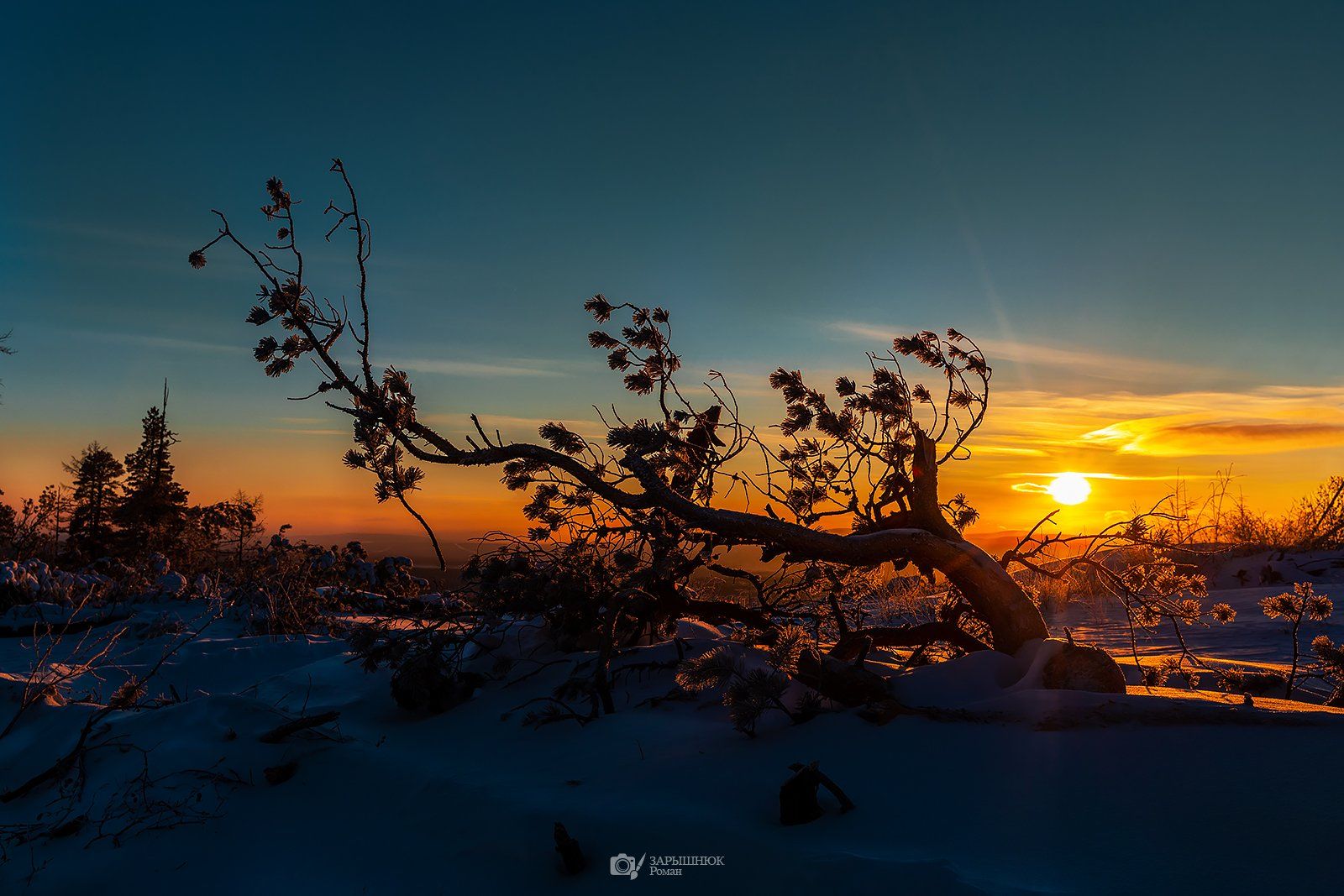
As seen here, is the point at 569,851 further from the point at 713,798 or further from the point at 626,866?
the point at 713,798

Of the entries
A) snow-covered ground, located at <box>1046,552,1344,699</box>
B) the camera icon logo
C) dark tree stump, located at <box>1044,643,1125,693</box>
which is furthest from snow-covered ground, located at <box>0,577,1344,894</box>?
snow-covered ground, located at <box>1046,552,1344,699</box>

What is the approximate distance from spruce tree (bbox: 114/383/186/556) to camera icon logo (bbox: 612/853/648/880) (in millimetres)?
24558

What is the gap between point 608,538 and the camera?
5.47m

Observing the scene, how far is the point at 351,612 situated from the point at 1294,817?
10.7 metres

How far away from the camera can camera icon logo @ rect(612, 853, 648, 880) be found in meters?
2.63

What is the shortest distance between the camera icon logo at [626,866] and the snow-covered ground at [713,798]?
3 cm

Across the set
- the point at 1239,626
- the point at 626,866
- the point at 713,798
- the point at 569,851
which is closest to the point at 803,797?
the point at 713,798

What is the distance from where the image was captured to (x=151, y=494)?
79.4ft

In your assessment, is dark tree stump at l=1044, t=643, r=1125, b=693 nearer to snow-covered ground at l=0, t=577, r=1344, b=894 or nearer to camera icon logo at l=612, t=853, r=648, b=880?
snow-covered ground at l=0, t=577, r=1344, b=894

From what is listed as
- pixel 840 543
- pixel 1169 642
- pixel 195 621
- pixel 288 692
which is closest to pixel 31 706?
pixel 288 692

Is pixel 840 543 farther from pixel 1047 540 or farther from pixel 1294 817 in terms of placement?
pixel 1294 817

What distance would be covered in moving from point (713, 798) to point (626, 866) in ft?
1.63

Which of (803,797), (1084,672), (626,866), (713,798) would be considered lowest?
(626,866)

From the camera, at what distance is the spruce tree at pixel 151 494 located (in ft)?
76.8
